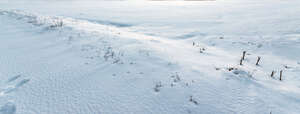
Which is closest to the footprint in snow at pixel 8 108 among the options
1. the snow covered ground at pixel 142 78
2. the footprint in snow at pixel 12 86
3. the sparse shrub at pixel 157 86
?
the snow covered ground at pixel 142 78

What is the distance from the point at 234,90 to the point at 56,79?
309 centimetres

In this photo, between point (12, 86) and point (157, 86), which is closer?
point (157, 86)

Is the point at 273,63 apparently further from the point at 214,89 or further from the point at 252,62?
the point at 214,89

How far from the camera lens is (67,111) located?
9.14 ft

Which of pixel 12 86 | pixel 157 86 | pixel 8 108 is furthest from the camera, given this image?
pixel 12 86

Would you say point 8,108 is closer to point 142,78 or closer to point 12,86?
point 12,86

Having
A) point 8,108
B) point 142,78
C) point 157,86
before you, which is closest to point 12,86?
point 8,108

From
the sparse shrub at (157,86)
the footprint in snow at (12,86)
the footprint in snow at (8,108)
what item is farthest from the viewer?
the footprint in snow at (12,86)

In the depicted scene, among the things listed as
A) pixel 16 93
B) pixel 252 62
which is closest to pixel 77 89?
pixel 16 93

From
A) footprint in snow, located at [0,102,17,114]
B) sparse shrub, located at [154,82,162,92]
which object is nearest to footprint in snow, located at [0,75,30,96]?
footprint in snow, located at [0,102,17,114]

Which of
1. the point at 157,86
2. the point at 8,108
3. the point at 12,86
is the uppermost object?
the point at 157,86

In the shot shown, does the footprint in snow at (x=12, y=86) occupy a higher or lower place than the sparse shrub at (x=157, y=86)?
lower

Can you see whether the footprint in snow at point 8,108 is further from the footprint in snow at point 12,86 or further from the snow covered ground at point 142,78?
the footprint in snow at point 12,86

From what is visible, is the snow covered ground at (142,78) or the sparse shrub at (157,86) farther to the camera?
the sparse shrub at (157,86)
